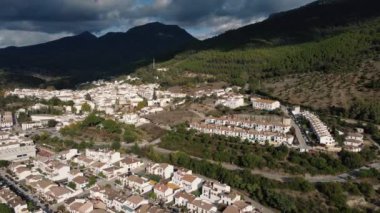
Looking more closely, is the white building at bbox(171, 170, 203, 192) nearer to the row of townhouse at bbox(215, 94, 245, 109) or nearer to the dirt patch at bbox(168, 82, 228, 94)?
the row of townhouse at bbox(215, 94, 245, 109)

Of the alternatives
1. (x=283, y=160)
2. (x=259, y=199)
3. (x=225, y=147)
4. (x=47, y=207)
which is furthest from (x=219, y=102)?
(x=47, y=207)

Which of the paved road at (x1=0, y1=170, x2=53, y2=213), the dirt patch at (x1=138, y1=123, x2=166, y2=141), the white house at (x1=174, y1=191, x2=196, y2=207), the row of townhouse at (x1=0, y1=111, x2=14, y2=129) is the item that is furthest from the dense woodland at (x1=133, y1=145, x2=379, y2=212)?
the row of townhouse at (x1=0, y1=111, x2=14, y2=129)

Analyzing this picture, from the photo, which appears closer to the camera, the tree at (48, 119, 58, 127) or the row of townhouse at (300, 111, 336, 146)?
the row of townhouse at (300, 111, 336, 146)

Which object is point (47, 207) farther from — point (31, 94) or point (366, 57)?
point (366, 57)

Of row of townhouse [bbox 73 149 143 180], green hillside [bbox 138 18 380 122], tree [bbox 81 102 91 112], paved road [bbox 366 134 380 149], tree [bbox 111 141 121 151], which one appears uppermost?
green hillside [bbox 138 18 380 122]

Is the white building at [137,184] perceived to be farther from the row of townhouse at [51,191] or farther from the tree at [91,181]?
the row of townhouse at [51,191]

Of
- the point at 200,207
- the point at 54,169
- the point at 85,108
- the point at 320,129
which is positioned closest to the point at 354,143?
the point at 320,129

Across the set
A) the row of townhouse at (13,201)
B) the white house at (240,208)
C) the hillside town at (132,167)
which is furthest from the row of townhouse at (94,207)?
the white house at (240,208)
